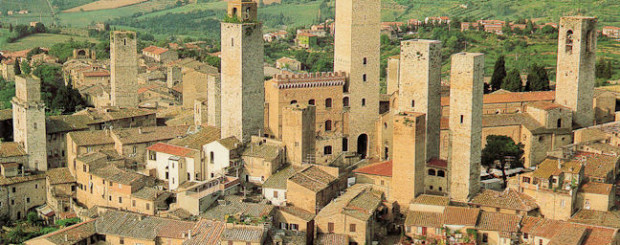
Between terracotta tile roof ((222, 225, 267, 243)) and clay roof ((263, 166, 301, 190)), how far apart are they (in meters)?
3.72

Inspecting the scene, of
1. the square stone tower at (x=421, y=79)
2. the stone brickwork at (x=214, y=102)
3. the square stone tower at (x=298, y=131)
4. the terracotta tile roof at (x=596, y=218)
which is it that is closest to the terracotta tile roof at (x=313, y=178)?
the square stone tower at (x=298, y=131)

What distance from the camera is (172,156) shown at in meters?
31.5

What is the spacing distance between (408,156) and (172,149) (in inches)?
366

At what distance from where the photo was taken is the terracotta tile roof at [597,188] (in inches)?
1061

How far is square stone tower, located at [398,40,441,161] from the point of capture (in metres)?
28.7

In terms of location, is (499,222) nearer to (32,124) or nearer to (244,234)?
(244,234)

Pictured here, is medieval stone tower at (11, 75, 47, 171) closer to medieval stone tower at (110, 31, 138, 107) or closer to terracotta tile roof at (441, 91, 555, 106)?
medieval stone tower at (110, 31, 138, 107)

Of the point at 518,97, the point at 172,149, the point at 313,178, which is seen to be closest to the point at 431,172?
the point at 313,178

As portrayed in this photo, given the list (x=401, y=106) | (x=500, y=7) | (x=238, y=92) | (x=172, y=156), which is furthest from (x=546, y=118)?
(x=500, y=7)

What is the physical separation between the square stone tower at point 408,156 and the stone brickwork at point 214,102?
910cm

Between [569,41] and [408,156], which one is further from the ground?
[569,41]

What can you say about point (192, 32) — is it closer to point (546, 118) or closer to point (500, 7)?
point (500, 7)

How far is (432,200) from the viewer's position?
2730 centimetres

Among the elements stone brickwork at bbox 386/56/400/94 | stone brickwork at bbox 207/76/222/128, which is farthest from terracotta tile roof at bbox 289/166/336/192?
stone brickwork at bbox 386/56/400/94
